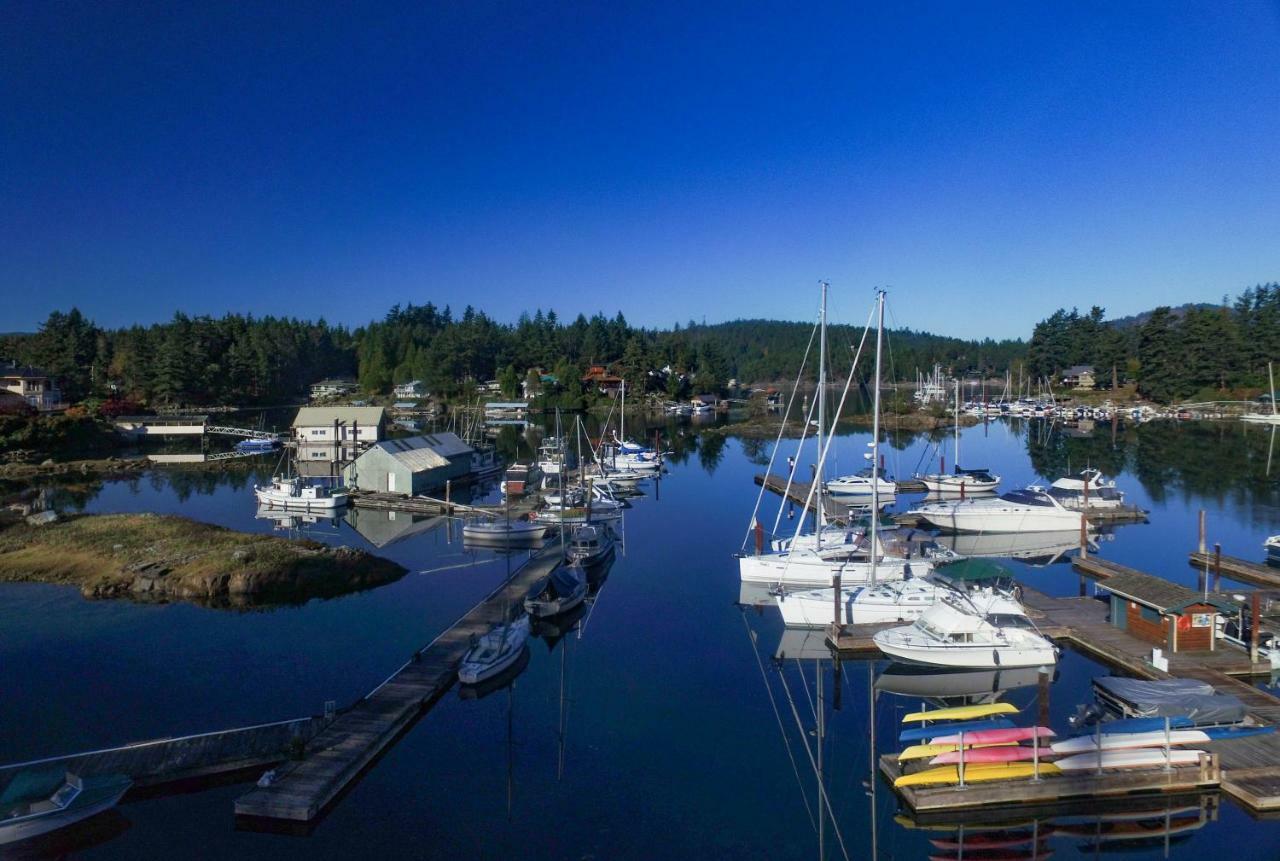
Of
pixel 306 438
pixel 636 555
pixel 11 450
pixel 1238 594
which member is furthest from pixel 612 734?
pixel 11 450

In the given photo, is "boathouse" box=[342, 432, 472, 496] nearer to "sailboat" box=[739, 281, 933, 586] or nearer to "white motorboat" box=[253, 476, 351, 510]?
"white motorboat" box=[253, 476, 351, 510]

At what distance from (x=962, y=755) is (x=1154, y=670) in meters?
7.59

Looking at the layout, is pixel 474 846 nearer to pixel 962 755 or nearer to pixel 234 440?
pixel 962 755

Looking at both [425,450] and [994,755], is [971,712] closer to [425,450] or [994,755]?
[994,755]

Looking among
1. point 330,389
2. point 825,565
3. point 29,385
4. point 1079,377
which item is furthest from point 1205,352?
point 29,385

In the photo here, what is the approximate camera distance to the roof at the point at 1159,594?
19875mm

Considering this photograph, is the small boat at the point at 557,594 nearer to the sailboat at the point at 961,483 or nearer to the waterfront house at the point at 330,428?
the sailboat at the point at 961,483

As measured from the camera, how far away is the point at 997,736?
14.9m

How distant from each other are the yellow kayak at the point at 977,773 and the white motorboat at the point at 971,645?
5.37m

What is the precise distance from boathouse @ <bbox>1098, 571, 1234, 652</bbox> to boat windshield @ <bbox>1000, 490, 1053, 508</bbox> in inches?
660

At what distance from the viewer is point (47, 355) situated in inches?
3922

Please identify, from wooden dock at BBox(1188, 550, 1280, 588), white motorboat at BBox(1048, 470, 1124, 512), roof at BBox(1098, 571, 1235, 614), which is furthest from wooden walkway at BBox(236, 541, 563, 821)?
white motorboat at BBox(1048, 470, 1124, 512)

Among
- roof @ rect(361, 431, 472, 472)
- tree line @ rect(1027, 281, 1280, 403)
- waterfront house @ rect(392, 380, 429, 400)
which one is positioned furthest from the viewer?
waterfront house @ rect(392, 380, 429, 400)

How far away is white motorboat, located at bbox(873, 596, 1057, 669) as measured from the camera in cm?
1998
